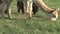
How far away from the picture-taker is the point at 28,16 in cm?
894

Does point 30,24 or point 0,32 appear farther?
point 30,24

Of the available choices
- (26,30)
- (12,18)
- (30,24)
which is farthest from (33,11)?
(26,30)

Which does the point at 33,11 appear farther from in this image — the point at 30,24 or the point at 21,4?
the point at 30,24

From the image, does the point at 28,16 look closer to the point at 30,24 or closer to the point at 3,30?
the point at 30,24

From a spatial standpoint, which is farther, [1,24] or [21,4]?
[21,4]

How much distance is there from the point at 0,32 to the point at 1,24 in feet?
2.96

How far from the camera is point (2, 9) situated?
868 cm

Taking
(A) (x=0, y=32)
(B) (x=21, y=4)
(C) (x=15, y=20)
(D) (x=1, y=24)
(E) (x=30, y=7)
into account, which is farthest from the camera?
(B) (x=21, y=4)

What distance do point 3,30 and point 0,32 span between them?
0.81ft

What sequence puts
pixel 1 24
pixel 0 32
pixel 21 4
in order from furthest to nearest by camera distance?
pixel 21 4 → pixel 1 24 → pixel 0 32

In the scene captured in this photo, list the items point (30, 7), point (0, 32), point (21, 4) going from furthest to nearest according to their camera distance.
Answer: point (21, 4) → point (30, 7) → point (0, 32)

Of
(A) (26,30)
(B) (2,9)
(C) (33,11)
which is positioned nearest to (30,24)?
(A) (26,30)

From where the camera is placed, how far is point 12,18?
892cm

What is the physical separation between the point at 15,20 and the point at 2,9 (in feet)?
1.77
